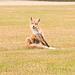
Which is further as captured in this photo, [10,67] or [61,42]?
[61,42]

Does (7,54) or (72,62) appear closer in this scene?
(72,62)

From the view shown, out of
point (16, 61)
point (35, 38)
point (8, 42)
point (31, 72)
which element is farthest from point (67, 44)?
point (31, 72)

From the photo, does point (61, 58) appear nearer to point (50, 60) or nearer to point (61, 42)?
point (50, 60)

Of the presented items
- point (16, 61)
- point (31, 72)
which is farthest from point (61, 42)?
point (31, 72)

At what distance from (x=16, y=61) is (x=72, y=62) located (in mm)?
1739

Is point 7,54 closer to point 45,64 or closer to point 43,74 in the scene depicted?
point 45,64

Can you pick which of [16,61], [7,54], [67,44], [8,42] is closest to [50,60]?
[16,61]

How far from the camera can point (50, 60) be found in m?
9.22

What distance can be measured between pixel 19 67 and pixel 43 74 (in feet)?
3.13

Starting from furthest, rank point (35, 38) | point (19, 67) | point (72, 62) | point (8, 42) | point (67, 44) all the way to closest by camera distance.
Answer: point (8, 42), point (67, 44), point (35, 38), point (72, 62), point (19, 67)

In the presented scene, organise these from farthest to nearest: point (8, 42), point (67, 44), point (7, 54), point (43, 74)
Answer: point (8, 42) → point (67, 44) → point (7, 54) → point (43, 74)

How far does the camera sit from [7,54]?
1028 cm

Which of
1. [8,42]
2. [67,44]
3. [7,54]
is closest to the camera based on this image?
[7,54]

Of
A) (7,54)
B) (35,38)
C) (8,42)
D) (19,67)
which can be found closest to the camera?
(19,67)
